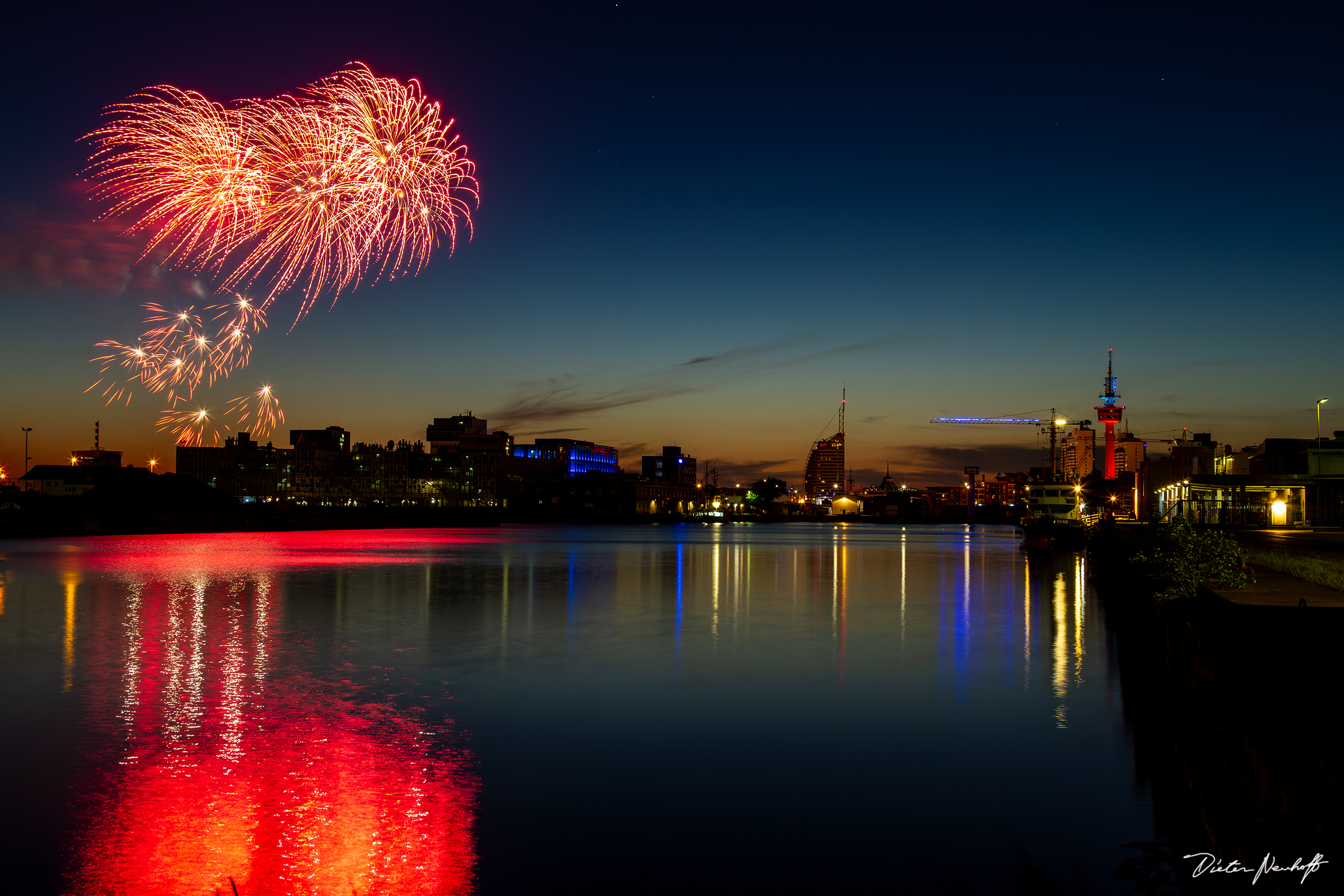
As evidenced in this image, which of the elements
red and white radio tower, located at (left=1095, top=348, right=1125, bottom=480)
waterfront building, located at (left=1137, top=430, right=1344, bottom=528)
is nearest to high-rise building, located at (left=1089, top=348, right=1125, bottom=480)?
red and white radio tower, located at (left=1095, top=348, right=1125, bottom=480)

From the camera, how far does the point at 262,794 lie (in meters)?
10.5

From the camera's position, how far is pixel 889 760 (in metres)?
12.8

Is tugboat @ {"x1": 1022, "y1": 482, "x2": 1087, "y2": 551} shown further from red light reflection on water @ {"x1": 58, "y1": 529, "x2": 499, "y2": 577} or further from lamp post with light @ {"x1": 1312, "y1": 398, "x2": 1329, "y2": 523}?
red light reflection on water @ {"x1": 58, "y1": 529, "x2": 499, "y2": 577}

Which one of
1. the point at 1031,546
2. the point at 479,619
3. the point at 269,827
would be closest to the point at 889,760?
the point at 269,827

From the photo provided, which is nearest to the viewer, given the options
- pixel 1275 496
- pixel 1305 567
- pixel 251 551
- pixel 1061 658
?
pixel 1305 567

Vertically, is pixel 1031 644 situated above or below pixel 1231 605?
below

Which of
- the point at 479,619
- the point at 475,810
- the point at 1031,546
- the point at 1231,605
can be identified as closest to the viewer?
the point at 475,810

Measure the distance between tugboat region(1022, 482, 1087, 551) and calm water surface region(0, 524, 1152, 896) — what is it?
51.0m

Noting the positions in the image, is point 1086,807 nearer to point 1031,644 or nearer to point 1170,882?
point 1170,882

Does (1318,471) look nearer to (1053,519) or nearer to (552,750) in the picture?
(1053,519)

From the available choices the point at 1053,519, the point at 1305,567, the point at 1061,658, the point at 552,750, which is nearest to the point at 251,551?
the point at 1061,658

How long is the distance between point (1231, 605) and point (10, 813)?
18.5 meters

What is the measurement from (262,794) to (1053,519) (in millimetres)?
95082

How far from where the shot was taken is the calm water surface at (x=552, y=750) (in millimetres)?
8789
